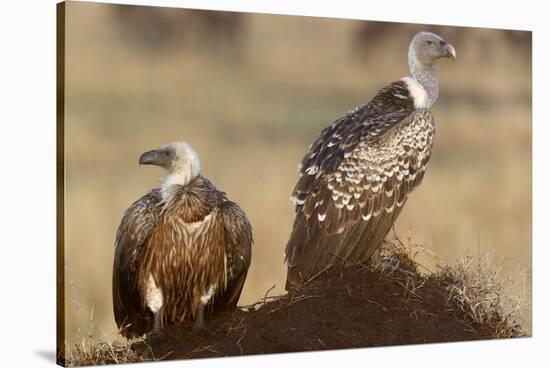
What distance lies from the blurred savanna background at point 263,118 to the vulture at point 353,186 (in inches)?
5.6

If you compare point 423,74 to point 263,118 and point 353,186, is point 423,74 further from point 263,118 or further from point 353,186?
point 263,118

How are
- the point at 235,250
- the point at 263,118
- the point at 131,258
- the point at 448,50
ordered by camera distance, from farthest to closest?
the point at 448,50 → the point at 263,118 → the point at 235,250 → the point at 131,258

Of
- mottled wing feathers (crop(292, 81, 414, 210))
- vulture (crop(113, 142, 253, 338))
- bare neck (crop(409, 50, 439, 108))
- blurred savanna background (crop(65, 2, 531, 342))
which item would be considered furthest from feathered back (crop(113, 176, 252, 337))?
bare neck (crop(409, 50, 439, 108))

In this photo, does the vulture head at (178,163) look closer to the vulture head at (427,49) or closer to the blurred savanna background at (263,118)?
the blurred savanna background at (263,118)

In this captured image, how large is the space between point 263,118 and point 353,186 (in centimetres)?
105

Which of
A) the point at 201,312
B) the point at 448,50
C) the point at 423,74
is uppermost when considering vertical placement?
the point at 448,50

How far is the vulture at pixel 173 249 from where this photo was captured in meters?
8.98

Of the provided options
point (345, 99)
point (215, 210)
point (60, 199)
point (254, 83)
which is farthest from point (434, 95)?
point (60, 199)

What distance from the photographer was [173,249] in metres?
9.05

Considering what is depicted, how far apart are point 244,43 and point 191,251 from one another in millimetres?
1976

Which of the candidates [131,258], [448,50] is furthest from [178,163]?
[448,50]

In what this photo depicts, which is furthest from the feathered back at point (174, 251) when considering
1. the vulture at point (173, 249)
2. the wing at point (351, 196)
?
the wing at point (351, 196)

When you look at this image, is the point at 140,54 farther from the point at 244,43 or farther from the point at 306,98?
the point at 306,98

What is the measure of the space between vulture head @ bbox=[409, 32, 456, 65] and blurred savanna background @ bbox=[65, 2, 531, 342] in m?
0.09
